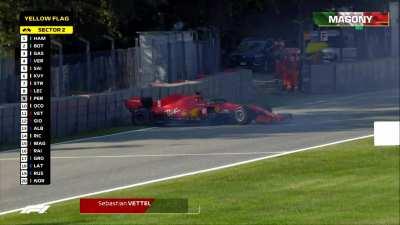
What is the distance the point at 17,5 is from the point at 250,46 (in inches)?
57.7

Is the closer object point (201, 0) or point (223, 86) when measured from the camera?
point (201, 0)

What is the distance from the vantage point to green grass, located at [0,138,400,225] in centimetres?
512

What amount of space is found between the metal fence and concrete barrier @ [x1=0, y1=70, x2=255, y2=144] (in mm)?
128

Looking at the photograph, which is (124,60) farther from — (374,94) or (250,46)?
(374,94)

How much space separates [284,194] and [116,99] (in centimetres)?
504

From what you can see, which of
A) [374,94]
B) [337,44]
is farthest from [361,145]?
[337,44]

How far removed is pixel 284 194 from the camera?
10.6 m

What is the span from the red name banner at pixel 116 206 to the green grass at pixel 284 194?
0.08 meters

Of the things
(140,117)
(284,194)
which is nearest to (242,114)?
(140,117)

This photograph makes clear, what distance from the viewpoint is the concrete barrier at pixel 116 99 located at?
5117mm

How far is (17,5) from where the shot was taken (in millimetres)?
4270
